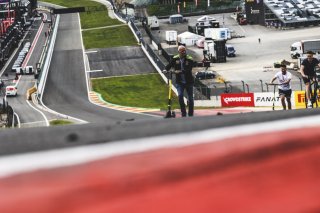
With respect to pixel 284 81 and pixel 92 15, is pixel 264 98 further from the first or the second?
pixel 92 15

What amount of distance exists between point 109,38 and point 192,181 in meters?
76.1

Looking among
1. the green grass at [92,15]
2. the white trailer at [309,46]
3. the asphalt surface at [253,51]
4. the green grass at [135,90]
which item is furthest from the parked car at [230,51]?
the green grass at [92,15]

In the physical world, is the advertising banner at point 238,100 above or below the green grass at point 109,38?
below

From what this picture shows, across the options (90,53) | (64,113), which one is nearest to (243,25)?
(90,53)

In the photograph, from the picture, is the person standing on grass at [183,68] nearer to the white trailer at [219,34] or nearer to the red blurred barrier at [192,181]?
the red blurred barrier at [192,181]

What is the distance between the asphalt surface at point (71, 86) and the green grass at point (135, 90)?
169cm

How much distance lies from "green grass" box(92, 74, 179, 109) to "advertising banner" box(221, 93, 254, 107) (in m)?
3.72

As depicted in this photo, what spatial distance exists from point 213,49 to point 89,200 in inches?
2305

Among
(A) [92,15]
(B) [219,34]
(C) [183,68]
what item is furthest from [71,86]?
(A) [92,15]

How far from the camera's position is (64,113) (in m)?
38.6

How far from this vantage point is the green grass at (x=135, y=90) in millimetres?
40094

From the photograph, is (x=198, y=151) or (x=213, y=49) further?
(x=213, y=49)

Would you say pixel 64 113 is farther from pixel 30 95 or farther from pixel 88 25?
pixel 88 25

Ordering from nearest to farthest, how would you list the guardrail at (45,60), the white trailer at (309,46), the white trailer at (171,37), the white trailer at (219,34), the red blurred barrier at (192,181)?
the red blurred barrier at (192,181) < the guardrail at (45,60) < the white trailer at (309,46) < the white trailer at (219,34) < the white trailer at (171,37)
